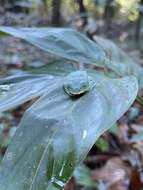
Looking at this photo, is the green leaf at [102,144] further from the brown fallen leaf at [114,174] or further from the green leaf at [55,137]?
the green leaf at [55,137]

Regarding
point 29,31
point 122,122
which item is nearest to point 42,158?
point 29,31

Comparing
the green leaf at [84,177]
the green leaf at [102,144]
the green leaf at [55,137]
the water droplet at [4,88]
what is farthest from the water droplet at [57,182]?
Answer: the green leaf at [102,144]

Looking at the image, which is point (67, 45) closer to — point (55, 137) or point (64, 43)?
point (64, 43)

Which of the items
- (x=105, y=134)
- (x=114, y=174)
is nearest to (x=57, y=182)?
(x=114, y=174)

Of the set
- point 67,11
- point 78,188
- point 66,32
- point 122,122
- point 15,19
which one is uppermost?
point 66,32

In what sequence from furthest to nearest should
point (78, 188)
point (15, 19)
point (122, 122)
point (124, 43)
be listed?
point (15, 19) < point (124, 43) < point (122, 122) < point (78, 188)

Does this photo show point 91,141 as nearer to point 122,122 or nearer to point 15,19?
point 122,122
